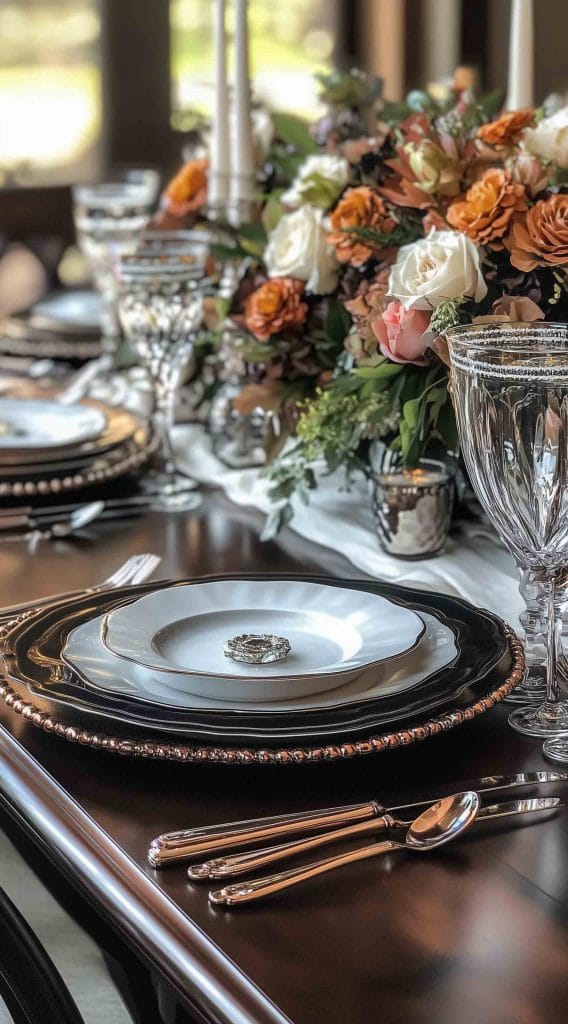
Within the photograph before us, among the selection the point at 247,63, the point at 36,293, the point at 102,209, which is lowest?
the point at 36,293

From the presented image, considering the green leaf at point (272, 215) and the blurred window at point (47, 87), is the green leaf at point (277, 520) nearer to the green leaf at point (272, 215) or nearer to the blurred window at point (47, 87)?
the green leaf at point (272, 215)

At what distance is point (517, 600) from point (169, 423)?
1.51 ft

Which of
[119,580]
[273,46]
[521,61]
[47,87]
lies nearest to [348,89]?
[521,61]

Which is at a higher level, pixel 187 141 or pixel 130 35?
pixel 130 35

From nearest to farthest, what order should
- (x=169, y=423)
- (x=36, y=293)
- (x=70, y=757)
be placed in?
(x=70, y=757)
(x=169, y=423)
(x=36, y=293)

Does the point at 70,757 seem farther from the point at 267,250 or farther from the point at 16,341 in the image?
the point at 16,341

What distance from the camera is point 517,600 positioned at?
94 centimetres

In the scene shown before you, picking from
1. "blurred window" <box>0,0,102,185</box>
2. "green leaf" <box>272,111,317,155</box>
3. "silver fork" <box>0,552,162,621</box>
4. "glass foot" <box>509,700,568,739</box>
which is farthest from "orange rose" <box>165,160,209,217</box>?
"blurred window" <box>0,0,102,185</box>

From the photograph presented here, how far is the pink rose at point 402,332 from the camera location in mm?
925

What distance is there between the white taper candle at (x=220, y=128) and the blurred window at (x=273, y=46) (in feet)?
9.73

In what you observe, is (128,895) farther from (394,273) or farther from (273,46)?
(273,46)

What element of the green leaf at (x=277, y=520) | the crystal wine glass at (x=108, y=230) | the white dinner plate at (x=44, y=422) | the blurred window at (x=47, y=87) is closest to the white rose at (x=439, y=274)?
the green leaf at (x=277, y=520)

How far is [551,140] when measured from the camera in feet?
3.25

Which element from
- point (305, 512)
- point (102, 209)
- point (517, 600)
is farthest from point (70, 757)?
point (102, 209)
